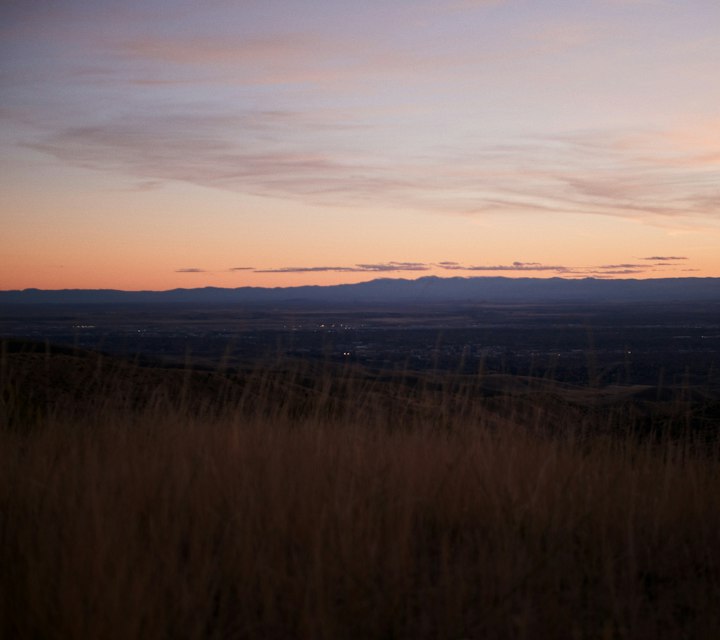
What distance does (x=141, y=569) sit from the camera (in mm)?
3410

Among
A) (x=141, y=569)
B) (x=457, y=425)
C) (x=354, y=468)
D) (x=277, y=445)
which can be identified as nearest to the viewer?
(x=141, y=569)

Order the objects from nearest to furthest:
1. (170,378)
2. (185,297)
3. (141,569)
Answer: (141,569), (170,378), (185,297)

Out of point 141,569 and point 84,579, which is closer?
point 84,579

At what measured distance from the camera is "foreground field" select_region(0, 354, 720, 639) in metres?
3.12

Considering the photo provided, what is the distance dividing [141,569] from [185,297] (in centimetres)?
16790

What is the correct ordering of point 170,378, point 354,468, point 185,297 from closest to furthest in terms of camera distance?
point 354,468
point 170,378
point 185,297

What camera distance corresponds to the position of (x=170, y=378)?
1210cm

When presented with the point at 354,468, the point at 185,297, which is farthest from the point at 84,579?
the point at 185,297

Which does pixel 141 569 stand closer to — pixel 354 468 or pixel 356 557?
pixel 356 557

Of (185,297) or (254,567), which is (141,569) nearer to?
(254,567)

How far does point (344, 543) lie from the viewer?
3.62m

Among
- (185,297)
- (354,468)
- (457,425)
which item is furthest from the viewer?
(185,297)

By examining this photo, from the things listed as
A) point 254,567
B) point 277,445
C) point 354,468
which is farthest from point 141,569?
point 277,445

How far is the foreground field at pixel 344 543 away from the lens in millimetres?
3119
